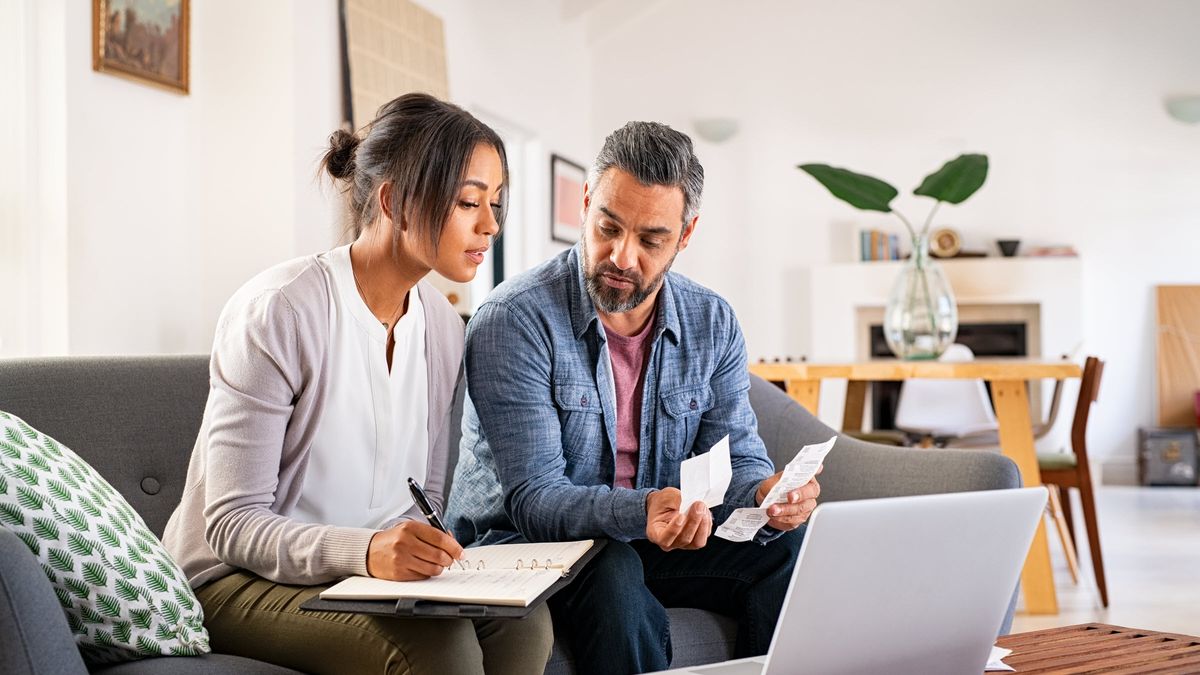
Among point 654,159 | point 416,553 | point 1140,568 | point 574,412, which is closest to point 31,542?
point 416,553

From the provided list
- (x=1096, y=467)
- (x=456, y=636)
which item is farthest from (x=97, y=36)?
(x=1096, y=467)

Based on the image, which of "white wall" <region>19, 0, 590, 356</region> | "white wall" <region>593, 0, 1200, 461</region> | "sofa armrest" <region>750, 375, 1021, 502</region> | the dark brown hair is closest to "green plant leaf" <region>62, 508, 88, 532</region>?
the dark brown hair

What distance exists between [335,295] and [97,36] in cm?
234

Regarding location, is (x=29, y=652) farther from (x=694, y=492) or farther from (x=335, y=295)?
(x=694, y=492)

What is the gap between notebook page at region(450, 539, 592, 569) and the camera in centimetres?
143

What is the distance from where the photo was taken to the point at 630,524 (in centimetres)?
168

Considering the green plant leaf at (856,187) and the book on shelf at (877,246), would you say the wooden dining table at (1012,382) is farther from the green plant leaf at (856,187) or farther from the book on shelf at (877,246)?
the book on shelf at (877,246)

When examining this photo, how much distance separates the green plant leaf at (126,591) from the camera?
135 centimetres

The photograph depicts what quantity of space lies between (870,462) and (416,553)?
1.13 meters

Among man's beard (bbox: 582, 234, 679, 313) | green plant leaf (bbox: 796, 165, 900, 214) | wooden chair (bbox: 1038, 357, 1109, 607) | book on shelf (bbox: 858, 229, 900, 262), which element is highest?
book on shelf (bbox: 858, 229, 900, 262)

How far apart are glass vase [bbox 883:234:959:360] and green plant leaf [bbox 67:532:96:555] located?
298 cm

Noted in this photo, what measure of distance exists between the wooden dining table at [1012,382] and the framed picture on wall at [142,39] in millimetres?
2111

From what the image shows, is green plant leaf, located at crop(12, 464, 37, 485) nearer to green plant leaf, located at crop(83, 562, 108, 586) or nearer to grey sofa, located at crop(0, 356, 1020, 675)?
green plant leaf, located at crop(83, 562, 108, 586)

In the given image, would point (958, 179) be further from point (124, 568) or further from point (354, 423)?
point (124, 568)
